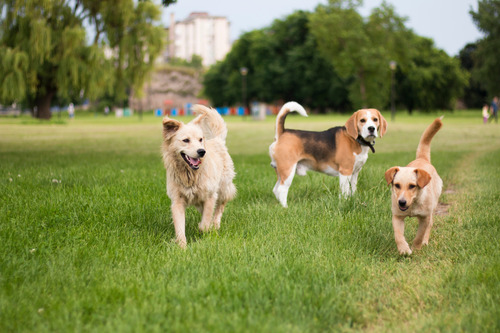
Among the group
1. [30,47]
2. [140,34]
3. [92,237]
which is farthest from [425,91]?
[92,237]

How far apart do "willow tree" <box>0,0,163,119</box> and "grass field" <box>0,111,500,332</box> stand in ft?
73.4

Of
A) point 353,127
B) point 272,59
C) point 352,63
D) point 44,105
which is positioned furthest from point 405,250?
point 272,59

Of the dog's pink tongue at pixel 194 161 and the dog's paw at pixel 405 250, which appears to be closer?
the dog's paw at pixel 405 250

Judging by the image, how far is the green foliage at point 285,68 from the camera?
221ft

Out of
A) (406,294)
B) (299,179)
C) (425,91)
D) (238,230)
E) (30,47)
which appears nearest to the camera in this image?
(406,294)

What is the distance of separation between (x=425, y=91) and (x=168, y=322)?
67.1 metres

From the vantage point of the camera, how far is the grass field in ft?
10.2

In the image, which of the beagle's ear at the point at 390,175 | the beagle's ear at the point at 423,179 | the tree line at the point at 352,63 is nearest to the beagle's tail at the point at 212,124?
the beagle's ear at the point at 390,175

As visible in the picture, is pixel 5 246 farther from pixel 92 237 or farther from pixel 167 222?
pixel 167 222

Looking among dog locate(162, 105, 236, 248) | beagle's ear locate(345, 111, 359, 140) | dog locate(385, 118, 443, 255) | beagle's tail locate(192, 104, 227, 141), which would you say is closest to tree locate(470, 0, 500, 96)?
beagle's ear locate(345, 111, 359, 140)

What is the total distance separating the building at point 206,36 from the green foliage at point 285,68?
8561 centimetres

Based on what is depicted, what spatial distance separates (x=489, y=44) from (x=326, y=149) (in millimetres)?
51387

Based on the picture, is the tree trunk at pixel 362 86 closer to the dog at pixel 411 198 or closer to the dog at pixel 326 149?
the dog at pixel 326 149

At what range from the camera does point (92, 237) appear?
4.77 metres
